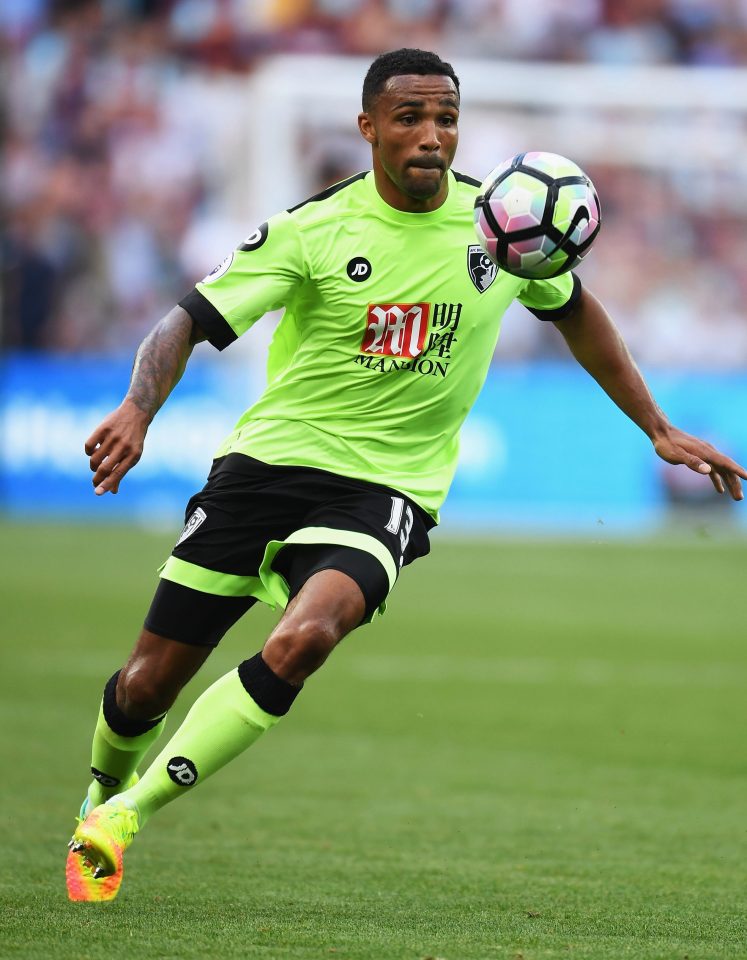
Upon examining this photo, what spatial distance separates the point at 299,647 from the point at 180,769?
0.50 metres

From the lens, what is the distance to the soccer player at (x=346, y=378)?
5.02 metres

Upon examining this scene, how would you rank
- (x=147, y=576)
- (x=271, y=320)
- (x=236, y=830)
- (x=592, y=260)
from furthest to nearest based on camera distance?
(x=592, y=260) → (x=271, y=320) → (x=147, y=576) → (x=236, y=830)

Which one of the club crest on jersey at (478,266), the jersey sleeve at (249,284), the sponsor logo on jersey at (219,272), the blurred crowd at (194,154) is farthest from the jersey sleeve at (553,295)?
the blurred crowd at (194,154)

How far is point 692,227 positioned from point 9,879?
18323 mm

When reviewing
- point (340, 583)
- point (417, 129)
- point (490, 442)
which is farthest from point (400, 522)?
point (490, 442)

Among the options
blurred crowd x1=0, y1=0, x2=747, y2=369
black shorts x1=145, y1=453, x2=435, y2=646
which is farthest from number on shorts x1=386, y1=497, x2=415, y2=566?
blurred crowd x1=0, y1=0, x2=747, y2=369

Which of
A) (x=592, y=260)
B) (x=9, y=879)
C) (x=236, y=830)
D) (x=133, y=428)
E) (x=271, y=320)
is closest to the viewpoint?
(x=133, y=428)

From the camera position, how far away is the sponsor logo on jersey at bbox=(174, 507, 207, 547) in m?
5.21

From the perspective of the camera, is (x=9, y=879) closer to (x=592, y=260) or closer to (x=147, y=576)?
(x=147, y=576)

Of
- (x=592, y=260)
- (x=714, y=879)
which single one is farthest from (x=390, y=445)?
(x=592, y=260)

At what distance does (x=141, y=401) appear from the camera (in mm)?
4699

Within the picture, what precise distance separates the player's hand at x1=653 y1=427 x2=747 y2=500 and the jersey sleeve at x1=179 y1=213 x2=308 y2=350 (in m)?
1.39

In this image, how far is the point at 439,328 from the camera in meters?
5.21

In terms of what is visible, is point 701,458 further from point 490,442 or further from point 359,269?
point 490,442
